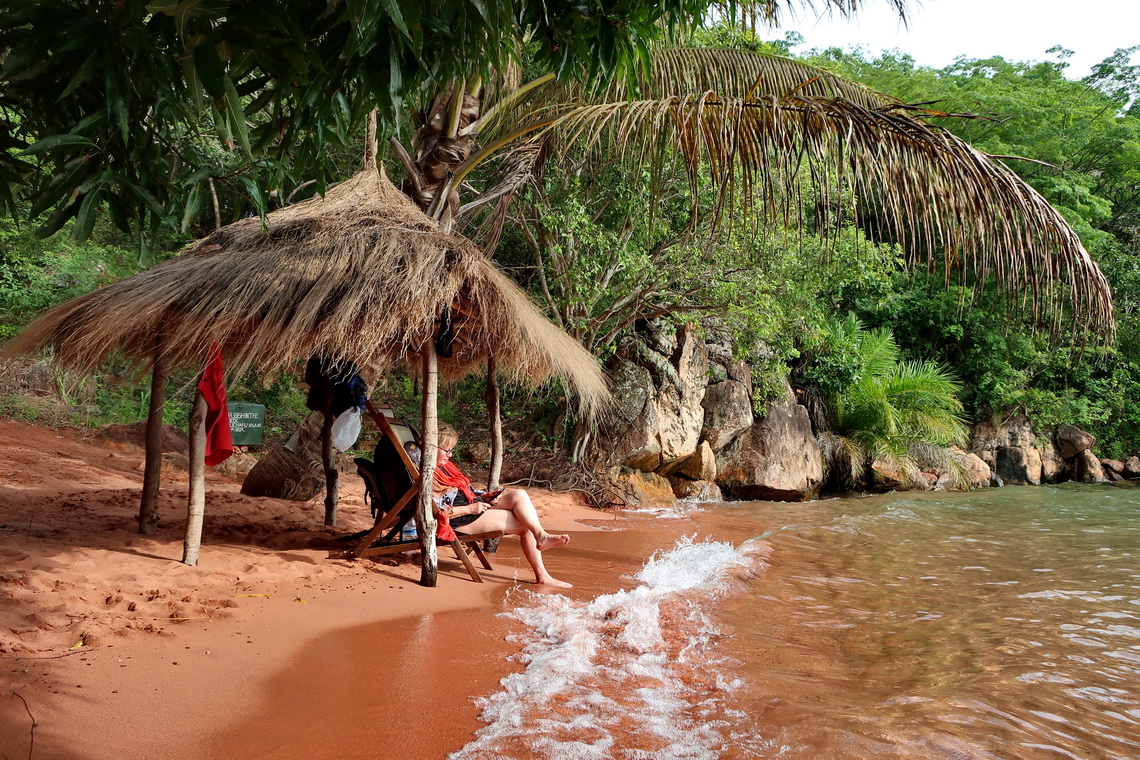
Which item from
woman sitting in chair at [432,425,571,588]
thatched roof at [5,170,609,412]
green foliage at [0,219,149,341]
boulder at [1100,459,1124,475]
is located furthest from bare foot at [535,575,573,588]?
boulder at [1100,459,1124,475]

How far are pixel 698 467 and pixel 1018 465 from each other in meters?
9.70

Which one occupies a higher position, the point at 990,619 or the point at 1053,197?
the point at 1053,197

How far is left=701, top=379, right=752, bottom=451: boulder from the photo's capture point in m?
12.4

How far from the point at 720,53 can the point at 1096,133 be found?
15.8 m

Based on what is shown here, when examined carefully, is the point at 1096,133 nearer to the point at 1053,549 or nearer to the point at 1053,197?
the point at 1053,197

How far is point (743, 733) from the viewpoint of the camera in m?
3.18

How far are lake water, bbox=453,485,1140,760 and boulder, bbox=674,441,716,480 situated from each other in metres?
3.75

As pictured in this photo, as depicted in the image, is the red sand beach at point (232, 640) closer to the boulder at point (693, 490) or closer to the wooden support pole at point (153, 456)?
the wooden support pole at point (153, 456)

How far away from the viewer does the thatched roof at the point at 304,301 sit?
485 cm

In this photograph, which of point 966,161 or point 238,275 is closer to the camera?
point 966,161

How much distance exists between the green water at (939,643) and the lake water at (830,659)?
0.05ft

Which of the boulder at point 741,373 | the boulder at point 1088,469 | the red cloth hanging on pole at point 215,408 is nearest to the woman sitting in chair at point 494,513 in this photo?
the red cloth hanging on pole at point 215,408

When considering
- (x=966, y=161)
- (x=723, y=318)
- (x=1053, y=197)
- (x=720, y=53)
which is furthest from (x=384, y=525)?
(x=1053, y=197)

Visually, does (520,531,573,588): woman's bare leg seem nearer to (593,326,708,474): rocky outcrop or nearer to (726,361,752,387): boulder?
(593,326,708,474): rocky outcrop
